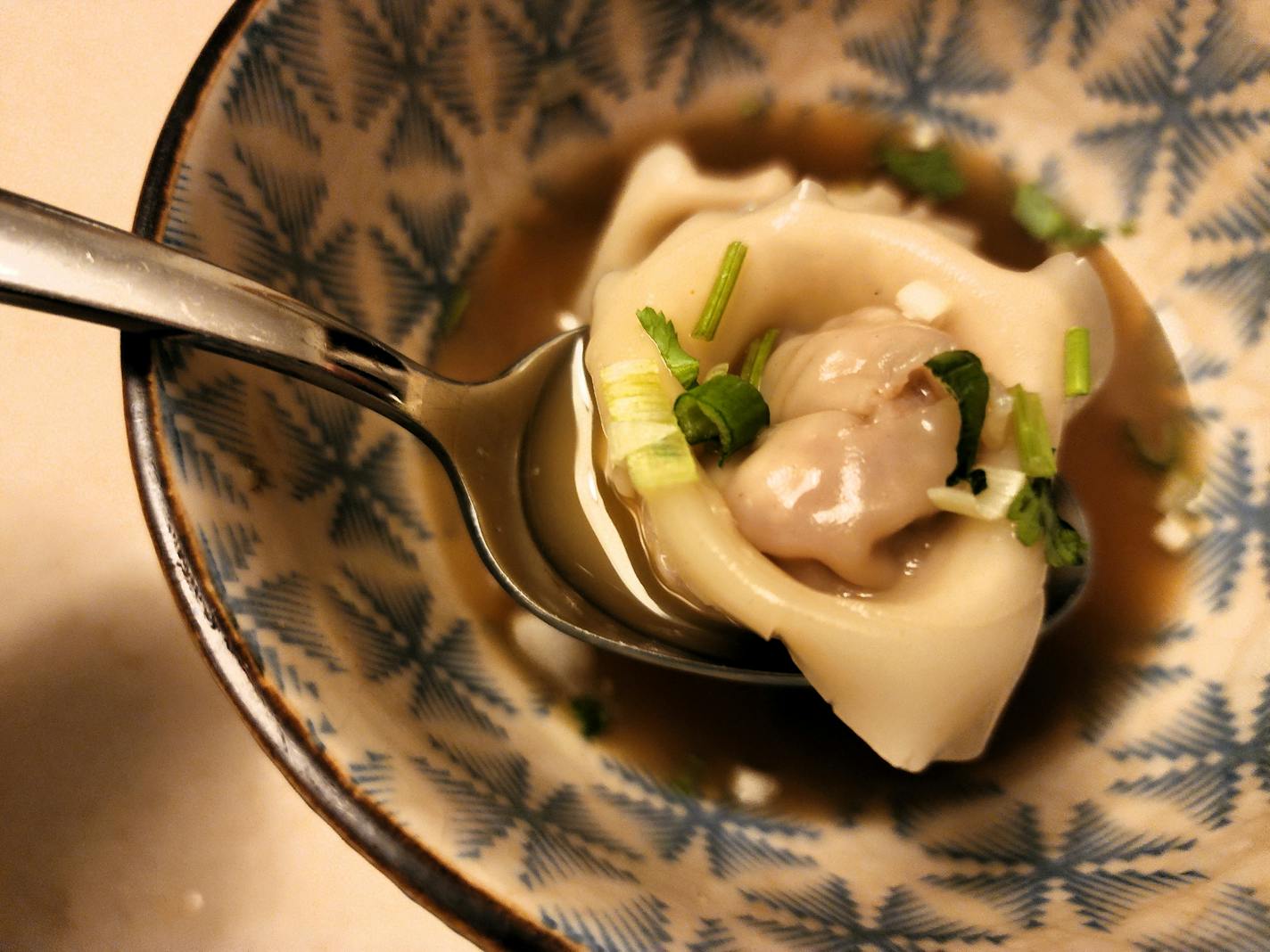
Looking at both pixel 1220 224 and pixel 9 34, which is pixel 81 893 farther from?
pixel 1220 224

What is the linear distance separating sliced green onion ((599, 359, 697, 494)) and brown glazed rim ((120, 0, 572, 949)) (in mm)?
451

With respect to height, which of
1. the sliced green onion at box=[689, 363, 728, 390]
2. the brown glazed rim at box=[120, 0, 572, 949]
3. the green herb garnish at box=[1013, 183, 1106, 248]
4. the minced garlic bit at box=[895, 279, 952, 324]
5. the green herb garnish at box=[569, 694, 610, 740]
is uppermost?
the green herb garnish at box=[1013, 183, 1106, 248]

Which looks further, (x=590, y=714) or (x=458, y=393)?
(x=590, y=714)

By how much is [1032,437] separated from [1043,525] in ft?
0.33

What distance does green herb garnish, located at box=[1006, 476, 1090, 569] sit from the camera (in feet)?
3.24

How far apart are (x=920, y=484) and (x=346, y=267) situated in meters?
0.86

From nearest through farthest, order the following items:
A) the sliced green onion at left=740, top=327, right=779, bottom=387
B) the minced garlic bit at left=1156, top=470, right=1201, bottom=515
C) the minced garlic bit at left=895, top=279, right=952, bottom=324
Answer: the minced garlic bit at left=895, top=279, right=952, bottom=324 → the sliced green onion at left=740, top=327, right=779, bottom=387 → the minced garlic bit at left=1156, top=470, right=1201, bottom=515

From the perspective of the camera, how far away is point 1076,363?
1053mm

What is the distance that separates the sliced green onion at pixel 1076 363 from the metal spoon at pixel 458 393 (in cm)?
30

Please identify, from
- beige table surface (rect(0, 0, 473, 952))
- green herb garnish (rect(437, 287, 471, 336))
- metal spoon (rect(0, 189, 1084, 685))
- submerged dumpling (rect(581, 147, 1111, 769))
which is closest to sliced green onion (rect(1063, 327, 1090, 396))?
submerged dumpling (rect(581, 147, 1111, 769))

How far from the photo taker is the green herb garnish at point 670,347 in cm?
105

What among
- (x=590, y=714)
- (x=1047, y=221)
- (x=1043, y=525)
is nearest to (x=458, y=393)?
(x=590, y=714)

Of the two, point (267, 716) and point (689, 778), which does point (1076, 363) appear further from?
point (267, 716)

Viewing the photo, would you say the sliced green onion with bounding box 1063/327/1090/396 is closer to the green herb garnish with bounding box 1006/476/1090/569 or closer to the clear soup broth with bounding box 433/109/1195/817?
the green herb garnish with bounding box 1006/476/1090/569
